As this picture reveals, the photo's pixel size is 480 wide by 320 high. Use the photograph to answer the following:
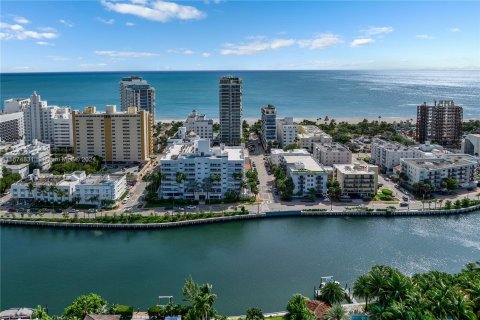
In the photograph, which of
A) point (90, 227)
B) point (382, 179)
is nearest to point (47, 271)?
point (90, 227)

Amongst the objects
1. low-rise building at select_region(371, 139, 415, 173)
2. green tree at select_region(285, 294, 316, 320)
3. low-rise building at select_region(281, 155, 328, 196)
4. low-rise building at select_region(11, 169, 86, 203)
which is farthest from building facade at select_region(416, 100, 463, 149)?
green tree at select_region(285, 294, 316, 320)

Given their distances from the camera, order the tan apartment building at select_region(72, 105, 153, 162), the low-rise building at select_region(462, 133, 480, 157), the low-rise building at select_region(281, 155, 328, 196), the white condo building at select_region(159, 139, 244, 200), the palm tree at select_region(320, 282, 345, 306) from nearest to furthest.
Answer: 1. the palm tree at select_region(320, 282, 345, 306)
2. the white condo building at select_region(159, 139, 244, 200)
3. the low-rise building at select_region(281, 155, 328, 196)
4. the tan apartment building at select_region(72, 105, 153, 162)
5. the low-rise building at select_region(462, 133, 480, 157)

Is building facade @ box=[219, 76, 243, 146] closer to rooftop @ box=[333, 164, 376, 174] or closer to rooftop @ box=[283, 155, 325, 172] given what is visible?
rooftop @ box=[283, 155, 325, 172]

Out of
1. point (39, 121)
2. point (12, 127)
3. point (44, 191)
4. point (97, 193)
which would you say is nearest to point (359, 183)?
point (97, 193)

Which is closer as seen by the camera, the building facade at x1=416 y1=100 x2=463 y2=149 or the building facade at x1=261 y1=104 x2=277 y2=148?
the building facade at x1=416 y1=100 x2=463 y2=149

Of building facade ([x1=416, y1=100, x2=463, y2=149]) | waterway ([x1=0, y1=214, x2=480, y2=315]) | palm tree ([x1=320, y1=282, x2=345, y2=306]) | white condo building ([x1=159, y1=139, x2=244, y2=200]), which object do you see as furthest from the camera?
building facade ([x1=416, y1=100, x2=463, y2=149])

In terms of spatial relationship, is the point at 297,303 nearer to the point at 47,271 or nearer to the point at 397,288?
the point at 397,288
